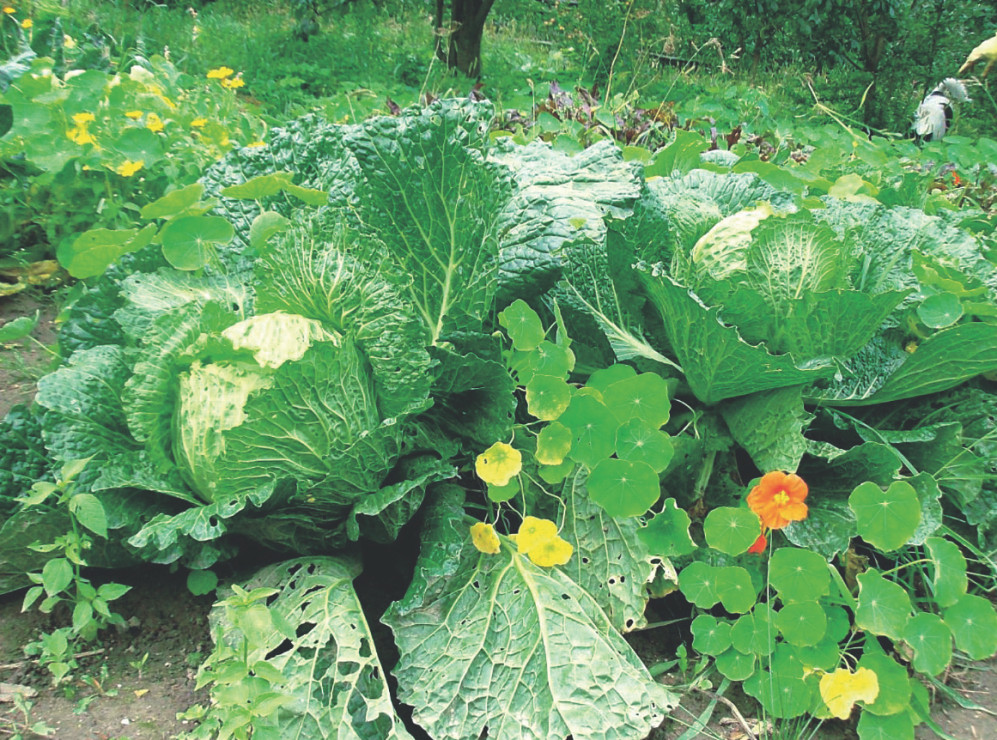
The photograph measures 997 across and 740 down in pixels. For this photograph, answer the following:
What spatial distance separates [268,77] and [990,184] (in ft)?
18.7

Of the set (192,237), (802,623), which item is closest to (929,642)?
(802,623)

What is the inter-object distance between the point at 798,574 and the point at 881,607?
0.16 meters

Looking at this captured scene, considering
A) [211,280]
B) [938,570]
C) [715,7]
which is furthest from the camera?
[715,7]

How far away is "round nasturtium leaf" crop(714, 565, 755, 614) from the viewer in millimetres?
1517

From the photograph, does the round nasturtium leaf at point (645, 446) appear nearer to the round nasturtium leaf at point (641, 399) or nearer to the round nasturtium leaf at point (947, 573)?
the round nasturtium leaf at point (641, 399)

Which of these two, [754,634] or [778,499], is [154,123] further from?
[754,634]

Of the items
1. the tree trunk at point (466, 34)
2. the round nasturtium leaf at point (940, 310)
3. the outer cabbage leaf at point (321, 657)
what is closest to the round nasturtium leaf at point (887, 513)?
the round nasturtium leaf at point (940, 310)

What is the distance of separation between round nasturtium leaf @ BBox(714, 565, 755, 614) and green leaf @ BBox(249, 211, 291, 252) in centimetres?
121

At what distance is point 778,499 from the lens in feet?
5.15

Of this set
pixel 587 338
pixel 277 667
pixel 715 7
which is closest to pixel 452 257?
pixel 587 338

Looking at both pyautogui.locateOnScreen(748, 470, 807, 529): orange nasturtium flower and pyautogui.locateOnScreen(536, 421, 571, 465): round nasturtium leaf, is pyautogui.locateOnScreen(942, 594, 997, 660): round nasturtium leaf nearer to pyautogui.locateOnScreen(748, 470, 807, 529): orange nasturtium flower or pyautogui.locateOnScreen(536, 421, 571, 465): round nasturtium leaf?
pyautogui.locateOnScreen(748, 470, 807, 529): orange nasturtium flower

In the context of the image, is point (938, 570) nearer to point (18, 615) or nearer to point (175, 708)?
point (175, 708)

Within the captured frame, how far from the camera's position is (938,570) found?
1.51m

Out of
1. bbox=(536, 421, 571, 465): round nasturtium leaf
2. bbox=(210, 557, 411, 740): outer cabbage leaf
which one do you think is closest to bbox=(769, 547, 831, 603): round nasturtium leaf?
bbox=(536, 421, 571, 465): round nasturtium leaf
